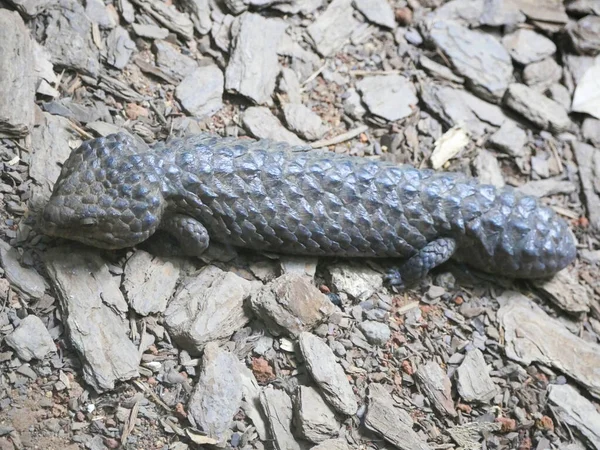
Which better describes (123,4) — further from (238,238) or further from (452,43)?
(452,43)

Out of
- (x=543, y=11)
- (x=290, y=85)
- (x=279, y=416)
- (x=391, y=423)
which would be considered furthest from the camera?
(x=543, y=11)

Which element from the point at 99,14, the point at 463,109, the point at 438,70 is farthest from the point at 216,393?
the point at 438,70

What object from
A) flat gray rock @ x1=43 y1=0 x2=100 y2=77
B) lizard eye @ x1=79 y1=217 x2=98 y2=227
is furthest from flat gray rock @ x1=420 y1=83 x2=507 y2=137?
lizard eye @ x1=79 y1=217 x2=98 y2=227

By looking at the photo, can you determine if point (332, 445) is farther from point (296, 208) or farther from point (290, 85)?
point (290, 85)

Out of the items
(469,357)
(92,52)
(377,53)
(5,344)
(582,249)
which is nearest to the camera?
(5,344)

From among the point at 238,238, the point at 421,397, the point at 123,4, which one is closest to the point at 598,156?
the point at 421,397

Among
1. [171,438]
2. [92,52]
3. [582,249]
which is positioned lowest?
[582,249]
